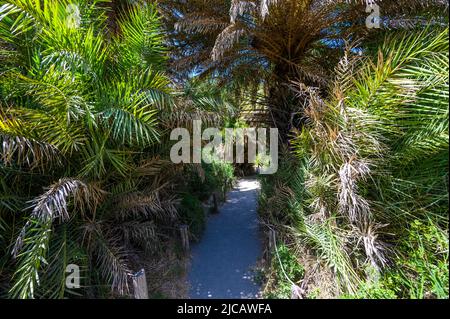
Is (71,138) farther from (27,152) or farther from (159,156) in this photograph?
(159,156)

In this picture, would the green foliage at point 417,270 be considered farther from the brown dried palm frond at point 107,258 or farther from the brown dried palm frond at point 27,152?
the brown dried palm frond at point 27,152

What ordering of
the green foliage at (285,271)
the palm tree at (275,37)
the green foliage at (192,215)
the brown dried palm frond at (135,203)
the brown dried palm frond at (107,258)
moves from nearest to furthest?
the brown dried palm frond at (107,258) < the green foliage at (285,271) < the brown dried palm frond at (135,203) < the palm tree at (275,37) < the green foliage at (192,215)

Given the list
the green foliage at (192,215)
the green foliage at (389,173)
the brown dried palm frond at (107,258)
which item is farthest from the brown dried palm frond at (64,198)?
the green foliage at (389,173)

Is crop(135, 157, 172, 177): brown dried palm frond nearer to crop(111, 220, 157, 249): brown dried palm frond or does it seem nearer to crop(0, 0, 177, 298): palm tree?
crop(0, 0, 177, 298): palm tree

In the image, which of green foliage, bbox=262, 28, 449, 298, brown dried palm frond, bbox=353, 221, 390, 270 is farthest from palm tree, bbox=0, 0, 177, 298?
brown dried palm frond, bbox=353, 221, 390, 270

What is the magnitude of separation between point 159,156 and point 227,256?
85.5 inches

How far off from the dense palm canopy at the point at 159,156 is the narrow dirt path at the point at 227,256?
A: 1.57 ft

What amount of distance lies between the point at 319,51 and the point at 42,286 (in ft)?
19.8

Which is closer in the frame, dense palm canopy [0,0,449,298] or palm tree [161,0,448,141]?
dense palm canopy [0,0,449,298]

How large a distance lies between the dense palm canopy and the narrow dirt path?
480 mm

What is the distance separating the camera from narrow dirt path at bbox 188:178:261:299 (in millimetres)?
3725

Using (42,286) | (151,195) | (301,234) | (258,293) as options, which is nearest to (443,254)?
(301,234)

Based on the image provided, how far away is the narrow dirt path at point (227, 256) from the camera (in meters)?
3.72

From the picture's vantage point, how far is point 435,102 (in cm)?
278
